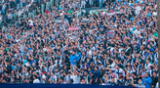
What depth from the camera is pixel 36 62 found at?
4961 mm

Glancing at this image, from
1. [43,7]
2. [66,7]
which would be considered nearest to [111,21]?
[66,7]

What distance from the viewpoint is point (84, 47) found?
4793 millimetres

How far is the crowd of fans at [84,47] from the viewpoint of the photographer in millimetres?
4551

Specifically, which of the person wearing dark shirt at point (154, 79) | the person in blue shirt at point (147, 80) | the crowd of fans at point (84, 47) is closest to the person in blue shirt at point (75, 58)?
the crowd of fans at point (84, 47)

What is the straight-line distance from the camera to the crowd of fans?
14.9ft

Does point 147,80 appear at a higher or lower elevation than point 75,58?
lower

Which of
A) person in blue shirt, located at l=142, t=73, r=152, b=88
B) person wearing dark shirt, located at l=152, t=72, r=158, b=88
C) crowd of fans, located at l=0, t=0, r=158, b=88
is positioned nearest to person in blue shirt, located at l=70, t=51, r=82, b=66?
crowd of fans, located at l=0, t=0, r=158, b=88

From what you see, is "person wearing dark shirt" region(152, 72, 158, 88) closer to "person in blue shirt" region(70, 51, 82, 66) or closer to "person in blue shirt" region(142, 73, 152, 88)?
"person in blue shirt" region(142, 73, 152, 88)

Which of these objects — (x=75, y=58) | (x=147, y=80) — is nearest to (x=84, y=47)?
(x=75, y=58)

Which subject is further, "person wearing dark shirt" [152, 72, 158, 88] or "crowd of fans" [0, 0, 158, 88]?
"crowd of fans" [0, 0, 158, 88]

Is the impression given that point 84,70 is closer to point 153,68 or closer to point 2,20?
point 153,68

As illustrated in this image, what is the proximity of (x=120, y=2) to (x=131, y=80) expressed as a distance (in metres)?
1.28

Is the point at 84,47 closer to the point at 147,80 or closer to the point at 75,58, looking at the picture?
the point at 75,58

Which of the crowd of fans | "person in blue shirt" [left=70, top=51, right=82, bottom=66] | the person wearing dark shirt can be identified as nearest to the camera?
the person wearing dark shirt
